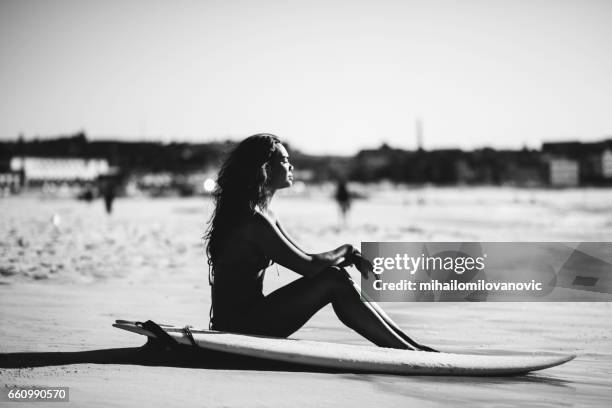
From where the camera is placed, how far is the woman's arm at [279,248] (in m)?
3.48

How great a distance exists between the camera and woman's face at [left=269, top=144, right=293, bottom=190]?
367 centimetres

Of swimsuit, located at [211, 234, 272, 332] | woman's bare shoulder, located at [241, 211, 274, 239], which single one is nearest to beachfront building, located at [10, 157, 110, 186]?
swimsuit, located at [211, 234, 272, 332]

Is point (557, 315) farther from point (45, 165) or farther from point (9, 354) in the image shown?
point (45, 165)

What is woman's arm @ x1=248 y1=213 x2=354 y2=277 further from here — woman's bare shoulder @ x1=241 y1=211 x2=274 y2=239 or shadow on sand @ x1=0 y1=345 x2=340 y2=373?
shadow on sand @ x1=0 y1=345 x2=340 y2=373

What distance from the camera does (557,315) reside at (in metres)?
6.04

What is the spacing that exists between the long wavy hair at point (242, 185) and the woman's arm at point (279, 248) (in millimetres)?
88

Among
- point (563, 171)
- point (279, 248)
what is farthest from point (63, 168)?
point (279, 248)

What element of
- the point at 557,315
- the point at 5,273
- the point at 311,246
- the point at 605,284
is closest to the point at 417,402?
the point at 557,315

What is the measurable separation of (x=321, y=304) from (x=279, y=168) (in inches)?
30.1

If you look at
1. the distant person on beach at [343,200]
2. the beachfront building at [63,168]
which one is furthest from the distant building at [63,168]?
the distant person on beach at [343,200]

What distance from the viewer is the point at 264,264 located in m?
3.62

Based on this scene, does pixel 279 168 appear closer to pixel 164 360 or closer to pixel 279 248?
pixel 279 248

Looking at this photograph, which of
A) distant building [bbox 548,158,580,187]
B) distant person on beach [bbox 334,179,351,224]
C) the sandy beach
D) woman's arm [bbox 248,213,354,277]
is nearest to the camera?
the sandy beach

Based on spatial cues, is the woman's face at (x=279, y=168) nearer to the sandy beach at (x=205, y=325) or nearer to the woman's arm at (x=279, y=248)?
the woman's arm at (x=279, y=248)
